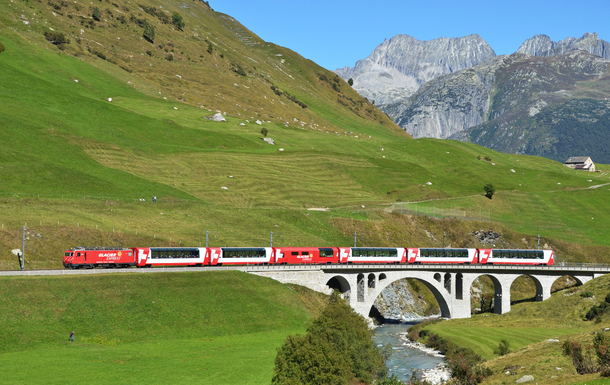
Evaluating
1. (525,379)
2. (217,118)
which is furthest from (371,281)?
(217,118)

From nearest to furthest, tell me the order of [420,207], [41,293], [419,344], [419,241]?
[41,293] < [419,344] < [419,241] < [420,207]

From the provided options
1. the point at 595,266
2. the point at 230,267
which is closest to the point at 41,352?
the point at 230,267

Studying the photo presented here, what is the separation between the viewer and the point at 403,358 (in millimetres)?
78438

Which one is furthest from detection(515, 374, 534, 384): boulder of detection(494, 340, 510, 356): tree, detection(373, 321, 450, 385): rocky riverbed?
detection(494, 340, 510, 356): tree

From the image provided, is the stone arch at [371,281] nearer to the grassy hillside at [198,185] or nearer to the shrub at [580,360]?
the grassy hillside at [198,185]

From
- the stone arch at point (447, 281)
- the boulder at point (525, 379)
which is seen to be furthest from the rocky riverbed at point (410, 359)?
the boulder at point (525, 379)

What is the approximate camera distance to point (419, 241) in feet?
437

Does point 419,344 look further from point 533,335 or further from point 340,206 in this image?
point 340,206

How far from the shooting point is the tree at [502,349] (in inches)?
2881

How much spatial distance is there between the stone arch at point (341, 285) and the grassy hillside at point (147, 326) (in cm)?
1206

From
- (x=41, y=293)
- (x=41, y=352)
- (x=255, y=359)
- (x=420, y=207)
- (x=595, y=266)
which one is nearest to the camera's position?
(x=41, y=352)

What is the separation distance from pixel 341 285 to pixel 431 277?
18.0 metres

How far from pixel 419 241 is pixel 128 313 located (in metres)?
80.4

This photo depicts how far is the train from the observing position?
81000 millimetres
